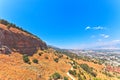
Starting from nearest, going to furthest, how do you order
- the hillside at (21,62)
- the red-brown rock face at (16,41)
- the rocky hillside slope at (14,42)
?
the hillside at (21,62)
the rocky hillside slope at (14,42)
the red-brown rock face at (16,41)

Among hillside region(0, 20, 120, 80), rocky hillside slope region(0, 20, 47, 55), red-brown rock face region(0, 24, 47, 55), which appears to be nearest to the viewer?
hillside region(0, 20, 120, 80)

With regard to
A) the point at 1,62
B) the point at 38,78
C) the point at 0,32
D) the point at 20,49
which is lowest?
the point at 38,78

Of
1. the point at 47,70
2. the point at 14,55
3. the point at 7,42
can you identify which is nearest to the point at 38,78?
the point at 47,70

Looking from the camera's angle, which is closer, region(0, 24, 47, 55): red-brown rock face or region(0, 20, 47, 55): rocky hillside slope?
region(0, 20, 47, 55): rocky hillside slope

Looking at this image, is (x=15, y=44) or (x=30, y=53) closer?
(x=15, y=44)

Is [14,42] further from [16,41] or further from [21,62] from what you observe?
[21,62]

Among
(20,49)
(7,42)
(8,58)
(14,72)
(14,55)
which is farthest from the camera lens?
(20,49)

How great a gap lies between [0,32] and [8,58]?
33.5ft

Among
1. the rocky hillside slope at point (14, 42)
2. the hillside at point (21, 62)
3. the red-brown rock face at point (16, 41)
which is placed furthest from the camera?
the red-brown rock face at point (16, 41)

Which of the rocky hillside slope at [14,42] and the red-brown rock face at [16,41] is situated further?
the red-brown rock face at [16,41]

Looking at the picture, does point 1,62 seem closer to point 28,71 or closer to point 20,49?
point 28,71

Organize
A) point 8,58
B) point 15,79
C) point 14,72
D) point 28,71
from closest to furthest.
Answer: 1. point 15,79
2. point 14,72
3. point 28,71
4. point 8,58

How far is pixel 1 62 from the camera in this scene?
3869 cm

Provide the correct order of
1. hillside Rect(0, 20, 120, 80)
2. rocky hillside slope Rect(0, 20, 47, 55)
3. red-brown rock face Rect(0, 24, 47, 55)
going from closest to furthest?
1. hillside Rect(0, 20, 120, 80)
2. rocky hillside slope Rect(0, 20, 47, 55)
3. red-brown rock face Rect(0, 24, 47, 55)
